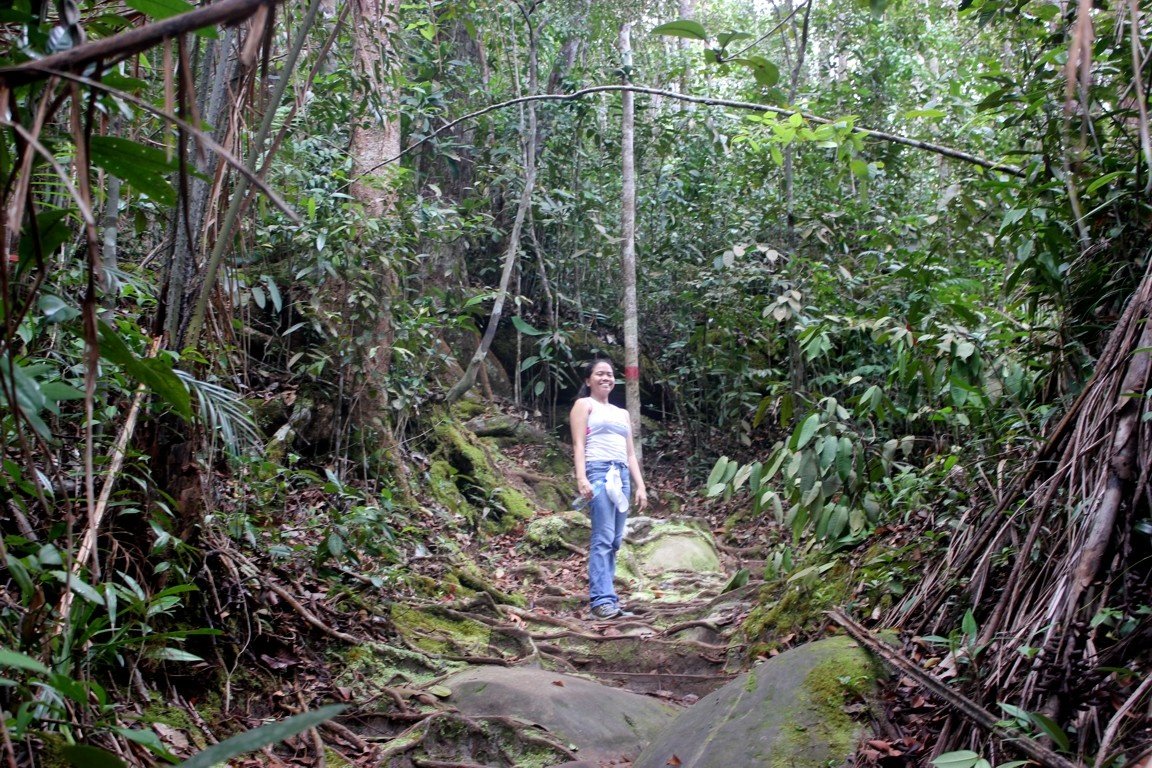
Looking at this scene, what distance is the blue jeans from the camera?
20.3 ft

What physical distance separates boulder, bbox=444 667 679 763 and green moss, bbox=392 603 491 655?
0.53 m

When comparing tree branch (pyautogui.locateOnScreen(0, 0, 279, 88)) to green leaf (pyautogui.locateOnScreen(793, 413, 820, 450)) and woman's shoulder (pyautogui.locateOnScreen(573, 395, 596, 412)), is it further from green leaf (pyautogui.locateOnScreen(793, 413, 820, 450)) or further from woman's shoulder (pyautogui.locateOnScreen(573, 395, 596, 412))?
woman's shoulder (pyautogui.locateOnScreen(573, 395, 596, 412))

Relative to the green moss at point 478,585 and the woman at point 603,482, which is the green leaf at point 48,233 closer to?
the woman at point 603,482

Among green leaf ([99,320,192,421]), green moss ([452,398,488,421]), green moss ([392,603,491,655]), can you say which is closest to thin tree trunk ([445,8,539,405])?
green moss ([452,398,488,421])

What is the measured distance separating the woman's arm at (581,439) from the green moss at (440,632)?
3.96 ft

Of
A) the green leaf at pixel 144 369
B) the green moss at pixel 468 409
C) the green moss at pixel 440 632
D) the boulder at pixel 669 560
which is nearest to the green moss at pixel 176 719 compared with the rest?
the green leaf at pixel 144 369

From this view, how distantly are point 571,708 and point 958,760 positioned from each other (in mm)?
2199

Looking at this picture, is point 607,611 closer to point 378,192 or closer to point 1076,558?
point 378,192

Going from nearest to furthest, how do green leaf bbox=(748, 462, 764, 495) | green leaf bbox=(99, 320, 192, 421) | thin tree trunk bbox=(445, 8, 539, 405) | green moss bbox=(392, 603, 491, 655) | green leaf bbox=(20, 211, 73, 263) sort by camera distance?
green leaf bbox=(20, 211, 73, 263), green leaf bbox=(99, 320, 192, 421), green leaf bbox=(748, 462, 764, 495), green moss bbox=(392, 603, 491, 655), thin tree trunk bbox=(445, 8, 539, 405)

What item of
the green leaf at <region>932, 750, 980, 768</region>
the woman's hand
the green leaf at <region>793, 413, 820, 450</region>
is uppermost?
the green leaf at <region>793, 413, 820, 450</region>

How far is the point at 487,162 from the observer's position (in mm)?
11336

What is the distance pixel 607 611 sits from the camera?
20.4ft

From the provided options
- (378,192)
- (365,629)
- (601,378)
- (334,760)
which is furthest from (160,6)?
(378,192)

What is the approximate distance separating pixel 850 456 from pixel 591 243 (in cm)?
797
